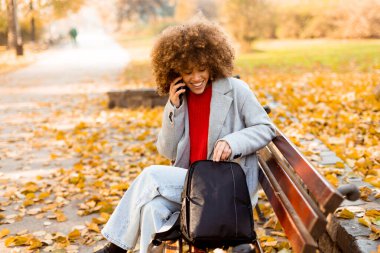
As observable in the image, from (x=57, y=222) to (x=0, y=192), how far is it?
109 cm

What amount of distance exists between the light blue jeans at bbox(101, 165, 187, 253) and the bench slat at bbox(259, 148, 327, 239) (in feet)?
1.81

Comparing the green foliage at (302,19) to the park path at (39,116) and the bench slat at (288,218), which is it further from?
the bench slat at (288,218)

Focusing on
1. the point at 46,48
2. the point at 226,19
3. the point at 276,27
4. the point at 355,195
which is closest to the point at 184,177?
the point at 355,195

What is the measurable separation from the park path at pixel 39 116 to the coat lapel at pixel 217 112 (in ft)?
4.48

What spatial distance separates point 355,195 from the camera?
6.30 feet

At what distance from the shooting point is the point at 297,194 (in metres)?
2.27

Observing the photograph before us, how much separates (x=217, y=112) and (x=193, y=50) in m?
0.41

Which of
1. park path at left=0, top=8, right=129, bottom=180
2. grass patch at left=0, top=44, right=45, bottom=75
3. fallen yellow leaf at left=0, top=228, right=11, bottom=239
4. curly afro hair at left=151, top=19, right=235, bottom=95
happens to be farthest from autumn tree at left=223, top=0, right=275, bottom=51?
curly afro hair at left=151, top=19, right=235, bottom=95

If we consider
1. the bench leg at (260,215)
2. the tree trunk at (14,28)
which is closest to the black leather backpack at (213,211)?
the bench leg at (260,215)

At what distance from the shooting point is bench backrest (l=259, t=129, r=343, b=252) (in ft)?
6.33

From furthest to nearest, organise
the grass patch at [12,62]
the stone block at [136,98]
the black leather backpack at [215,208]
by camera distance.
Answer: the grass patch at [12,62] < the stone block at [136,98] < the black leather backpack at [215,208]

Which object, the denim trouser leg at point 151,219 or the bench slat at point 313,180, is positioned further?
the denim trouser leg at point 151,219

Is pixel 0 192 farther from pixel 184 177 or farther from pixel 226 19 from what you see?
pixel 226 19

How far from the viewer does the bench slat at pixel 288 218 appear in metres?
1.97
